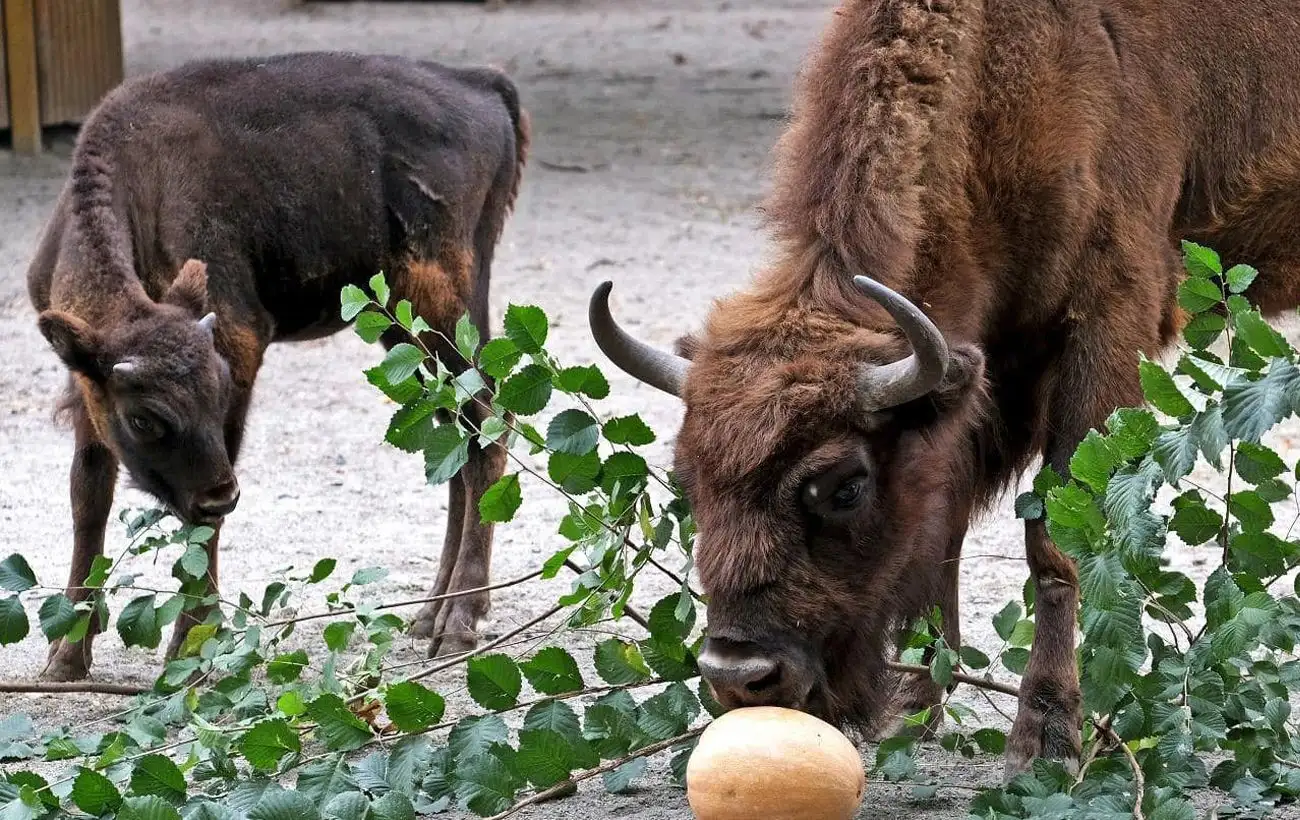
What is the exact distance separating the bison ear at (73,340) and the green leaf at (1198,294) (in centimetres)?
289

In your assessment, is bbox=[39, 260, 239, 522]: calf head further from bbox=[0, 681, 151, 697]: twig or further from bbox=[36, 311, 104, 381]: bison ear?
bbox=[0, 681, 151, 697]: twig

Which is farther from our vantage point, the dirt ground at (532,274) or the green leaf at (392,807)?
the dirt ground at (532,274)

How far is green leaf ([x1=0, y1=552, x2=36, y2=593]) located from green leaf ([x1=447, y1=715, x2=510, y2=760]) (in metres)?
1.26

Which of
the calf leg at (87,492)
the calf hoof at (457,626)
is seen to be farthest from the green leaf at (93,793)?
the calf hoof at (457,626)

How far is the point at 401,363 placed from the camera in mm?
3865

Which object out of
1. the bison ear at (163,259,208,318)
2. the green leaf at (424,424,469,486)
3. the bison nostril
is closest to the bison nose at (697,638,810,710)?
the bison nostril

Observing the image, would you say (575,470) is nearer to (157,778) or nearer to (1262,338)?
(157,778)

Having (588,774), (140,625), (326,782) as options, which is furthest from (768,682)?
(140,625)

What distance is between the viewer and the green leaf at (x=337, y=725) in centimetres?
362

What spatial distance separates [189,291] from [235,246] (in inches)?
20.4

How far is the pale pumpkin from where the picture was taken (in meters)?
3.13

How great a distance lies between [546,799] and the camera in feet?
12.4

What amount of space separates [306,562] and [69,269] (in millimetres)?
1400

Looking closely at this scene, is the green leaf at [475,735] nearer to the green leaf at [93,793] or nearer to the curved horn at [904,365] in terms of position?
the green leaf at [93,793]
